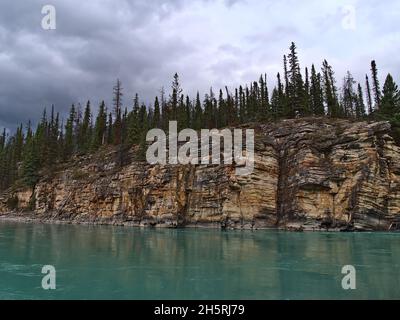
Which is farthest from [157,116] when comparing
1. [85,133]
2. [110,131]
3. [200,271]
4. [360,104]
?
[200,271]

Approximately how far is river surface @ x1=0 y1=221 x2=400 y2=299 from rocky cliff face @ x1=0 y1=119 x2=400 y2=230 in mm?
15758

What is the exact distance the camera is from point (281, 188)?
45969 mm

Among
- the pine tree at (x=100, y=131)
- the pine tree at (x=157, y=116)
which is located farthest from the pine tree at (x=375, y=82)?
the pine tree at (x=100, y=131)

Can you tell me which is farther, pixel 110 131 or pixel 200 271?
pixel 110 131

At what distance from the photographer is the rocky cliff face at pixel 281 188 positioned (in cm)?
4056

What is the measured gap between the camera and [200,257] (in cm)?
2145

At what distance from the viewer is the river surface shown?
1290 centimetres

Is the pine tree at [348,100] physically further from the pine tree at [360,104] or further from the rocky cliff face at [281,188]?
the rocky cliff face at [281,188]

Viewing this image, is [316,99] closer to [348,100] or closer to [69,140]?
[348,100]

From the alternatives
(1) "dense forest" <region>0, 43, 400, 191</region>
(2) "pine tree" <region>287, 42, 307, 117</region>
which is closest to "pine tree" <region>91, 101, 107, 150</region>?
(1) "dense forest" <region>0, 43, 400, 191</region>

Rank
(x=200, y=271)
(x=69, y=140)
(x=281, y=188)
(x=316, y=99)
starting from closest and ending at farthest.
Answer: (x=200, y=271) < (x=281, y=188) < (x=316, y=99) < (x=69, y=140)

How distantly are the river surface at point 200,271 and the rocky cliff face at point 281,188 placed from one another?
15.8m

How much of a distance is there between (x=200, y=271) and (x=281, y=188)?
102 feet
